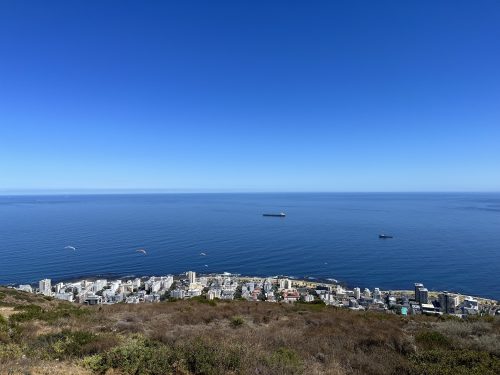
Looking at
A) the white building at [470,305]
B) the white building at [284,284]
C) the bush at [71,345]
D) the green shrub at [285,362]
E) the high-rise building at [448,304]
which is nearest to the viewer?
the green shrub at [285,362]

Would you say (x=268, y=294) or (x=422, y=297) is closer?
(x=422, y=297)

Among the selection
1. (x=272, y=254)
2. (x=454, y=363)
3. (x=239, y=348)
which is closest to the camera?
(x=454, y=363)

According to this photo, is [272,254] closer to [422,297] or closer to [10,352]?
[422,297]

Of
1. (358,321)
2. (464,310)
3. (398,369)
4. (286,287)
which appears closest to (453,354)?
(398,369)

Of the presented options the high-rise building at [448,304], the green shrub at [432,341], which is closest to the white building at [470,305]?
the high-rise building at [448,304]

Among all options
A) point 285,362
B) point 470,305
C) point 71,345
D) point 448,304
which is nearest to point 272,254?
point 448,304

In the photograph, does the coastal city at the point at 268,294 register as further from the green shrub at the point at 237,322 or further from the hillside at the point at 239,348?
the hillside at the point at 239,348
